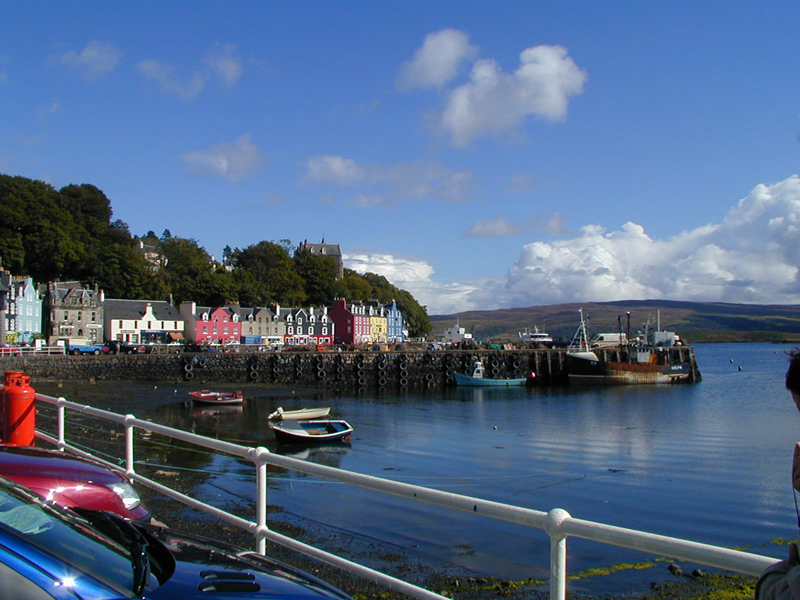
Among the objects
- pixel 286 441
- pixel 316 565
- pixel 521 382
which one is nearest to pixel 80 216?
pixel 521 382

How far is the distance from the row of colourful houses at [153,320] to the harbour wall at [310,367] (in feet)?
35.1

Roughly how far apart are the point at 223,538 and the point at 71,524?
15.5 feet

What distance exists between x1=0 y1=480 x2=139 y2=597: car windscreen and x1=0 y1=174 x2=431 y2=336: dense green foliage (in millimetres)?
94965

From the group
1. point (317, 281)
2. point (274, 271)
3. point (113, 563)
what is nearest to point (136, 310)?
point (274, 271)

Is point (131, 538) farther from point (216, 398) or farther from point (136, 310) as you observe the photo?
point (136, 310)

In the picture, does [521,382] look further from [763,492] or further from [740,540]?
[740,540]

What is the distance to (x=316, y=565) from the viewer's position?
7312 millimetres

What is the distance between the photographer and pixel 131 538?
3.39 metres

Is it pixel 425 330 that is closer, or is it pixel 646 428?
pixel 646 428

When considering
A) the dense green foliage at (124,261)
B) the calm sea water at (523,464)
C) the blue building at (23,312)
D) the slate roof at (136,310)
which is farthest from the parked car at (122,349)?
the dense green foliage at (124,261)

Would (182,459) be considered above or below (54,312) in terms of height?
below

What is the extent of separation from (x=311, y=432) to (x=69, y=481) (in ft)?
80.2

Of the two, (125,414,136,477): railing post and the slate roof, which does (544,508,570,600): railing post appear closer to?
(125,414,136,477): railing post

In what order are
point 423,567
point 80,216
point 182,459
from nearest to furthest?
point 423,567
point 182,459
point 80,216
